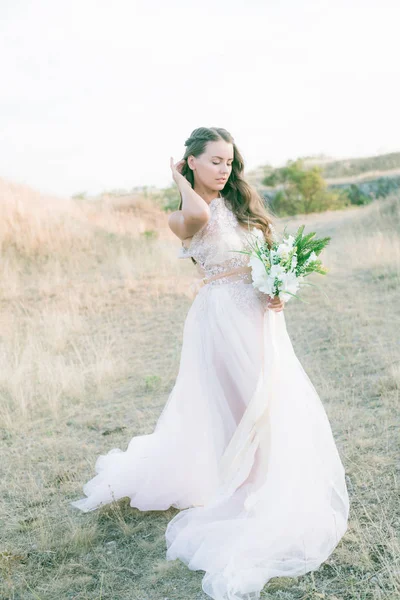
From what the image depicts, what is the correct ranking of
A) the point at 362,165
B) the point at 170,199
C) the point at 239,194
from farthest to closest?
the point at 362,165 < the point at 170,199 < the point at 239,194

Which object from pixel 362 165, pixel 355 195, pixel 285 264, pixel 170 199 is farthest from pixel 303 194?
pixel 285 264

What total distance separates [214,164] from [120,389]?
3672mm

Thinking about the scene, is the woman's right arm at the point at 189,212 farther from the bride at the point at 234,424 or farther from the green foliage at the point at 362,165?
the green foliage at the point at 362,165

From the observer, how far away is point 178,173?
11.5 feet

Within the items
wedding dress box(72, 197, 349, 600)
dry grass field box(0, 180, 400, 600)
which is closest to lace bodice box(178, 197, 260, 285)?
wedding dress box(72, 197, 349, 600)

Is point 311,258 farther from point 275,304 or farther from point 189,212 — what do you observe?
point 189,212

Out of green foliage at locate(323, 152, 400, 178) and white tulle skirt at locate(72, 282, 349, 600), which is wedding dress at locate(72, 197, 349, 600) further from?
green foliage at locate(323, 152, 400, 178)

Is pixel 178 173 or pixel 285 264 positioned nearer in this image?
pixel 285 264

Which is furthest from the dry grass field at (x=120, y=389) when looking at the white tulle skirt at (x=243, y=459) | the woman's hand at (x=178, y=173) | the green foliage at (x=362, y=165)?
the green foliage at (x=362, y=165)

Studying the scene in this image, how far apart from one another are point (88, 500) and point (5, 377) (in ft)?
10.1

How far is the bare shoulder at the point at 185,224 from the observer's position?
3375 mm

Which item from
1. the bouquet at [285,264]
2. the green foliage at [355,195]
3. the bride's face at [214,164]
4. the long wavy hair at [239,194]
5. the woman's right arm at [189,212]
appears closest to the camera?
the bouquet at [285,264]

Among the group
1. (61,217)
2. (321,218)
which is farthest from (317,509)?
(321,218)

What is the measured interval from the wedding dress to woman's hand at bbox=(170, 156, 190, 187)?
0.86 ft
